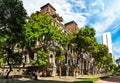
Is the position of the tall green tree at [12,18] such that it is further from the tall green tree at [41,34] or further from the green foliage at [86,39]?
the green foliage at [86,39]

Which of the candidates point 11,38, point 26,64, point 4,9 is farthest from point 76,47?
point 4,9

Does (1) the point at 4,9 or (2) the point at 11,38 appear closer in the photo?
(1) the point at 4,9

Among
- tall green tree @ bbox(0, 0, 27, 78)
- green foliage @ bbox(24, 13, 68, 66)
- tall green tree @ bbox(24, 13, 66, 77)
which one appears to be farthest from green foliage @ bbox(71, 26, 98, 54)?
tall green tree @ bbox(0, 0, 27, 78)

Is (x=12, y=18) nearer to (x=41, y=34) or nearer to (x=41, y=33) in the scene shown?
(x=41, y=33)

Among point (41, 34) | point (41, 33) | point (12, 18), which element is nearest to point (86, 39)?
point (41, 34)

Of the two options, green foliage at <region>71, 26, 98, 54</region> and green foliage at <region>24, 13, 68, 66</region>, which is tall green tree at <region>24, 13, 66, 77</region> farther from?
green foliage at <region>71, 26, 98, 54</region>

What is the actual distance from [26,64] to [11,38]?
28.1 meters

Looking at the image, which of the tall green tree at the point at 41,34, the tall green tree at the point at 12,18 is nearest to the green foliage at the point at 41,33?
the tall green tree at the point at 41,34

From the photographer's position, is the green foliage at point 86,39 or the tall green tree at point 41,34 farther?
the green foliage at point 86,39

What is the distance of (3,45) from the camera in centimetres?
4331

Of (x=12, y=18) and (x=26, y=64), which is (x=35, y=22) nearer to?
(x=12, y=18)

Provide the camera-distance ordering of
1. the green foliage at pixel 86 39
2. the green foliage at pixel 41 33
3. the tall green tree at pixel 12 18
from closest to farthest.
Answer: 1. the tall green tree at pixel 12 18
2. the green foliage at pixel 41 33
3. the green foliage at pixel 86 39

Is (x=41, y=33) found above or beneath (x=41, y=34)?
above

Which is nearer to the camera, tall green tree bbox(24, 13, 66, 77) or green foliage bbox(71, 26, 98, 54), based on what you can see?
tall green tree bbox(24, 13, 66, 77)
